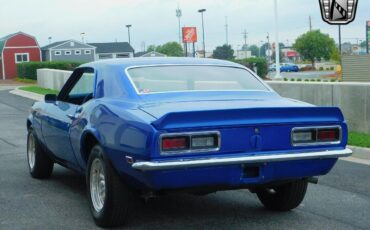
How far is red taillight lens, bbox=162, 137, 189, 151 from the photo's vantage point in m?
4.64

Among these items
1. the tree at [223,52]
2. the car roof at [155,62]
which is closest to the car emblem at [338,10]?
the car roof at [155,62]

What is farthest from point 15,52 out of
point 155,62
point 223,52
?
point 155,62

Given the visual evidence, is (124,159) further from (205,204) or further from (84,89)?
(84,89)

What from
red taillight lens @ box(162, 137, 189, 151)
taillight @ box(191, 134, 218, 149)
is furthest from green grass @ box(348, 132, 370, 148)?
red taillight lens @ box(162, 137, 189, 151)

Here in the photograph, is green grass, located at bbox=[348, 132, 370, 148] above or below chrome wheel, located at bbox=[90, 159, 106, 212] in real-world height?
below

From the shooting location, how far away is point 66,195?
6.99 m

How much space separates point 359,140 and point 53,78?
72.5 feet

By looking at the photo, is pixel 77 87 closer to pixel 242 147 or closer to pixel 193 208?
pixel 193 208

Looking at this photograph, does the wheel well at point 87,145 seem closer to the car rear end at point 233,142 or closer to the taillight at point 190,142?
the car rear end at point 233,142

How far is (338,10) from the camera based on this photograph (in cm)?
2403

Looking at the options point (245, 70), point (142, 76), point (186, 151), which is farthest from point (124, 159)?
point (245, 70)

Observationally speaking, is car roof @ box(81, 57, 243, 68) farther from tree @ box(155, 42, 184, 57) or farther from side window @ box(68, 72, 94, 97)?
tree @ box(155, 42, 184, 57)

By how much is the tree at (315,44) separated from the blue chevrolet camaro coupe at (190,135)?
9014 cm

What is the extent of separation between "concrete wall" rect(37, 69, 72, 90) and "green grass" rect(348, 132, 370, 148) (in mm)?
18157
